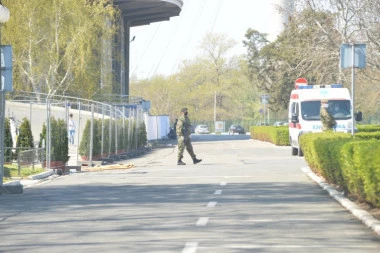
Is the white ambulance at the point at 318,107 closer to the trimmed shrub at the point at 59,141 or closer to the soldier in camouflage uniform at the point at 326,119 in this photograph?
the soldier in camouflage uniform at the point at 326,119

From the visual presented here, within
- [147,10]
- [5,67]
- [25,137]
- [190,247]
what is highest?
[147,10]

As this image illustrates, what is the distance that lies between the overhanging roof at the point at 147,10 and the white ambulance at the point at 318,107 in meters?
47.3

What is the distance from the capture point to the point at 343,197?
61.4ft

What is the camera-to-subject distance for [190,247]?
1178 cm

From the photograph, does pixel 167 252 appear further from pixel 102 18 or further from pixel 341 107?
pixel 102 18

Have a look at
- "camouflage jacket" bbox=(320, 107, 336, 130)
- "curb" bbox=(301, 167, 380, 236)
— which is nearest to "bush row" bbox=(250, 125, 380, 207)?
"curb" bbox=(301, 167, 380, 236)

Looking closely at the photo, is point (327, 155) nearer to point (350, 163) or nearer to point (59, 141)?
point (350, 163)

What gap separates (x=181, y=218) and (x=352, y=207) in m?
2.94

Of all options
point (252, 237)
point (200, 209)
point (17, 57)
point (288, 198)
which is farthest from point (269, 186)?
point (17, 57)

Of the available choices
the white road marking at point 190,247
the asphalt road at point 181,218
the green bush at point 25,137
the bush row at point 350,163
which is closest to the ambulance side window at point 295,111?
the green bush at point 25,137

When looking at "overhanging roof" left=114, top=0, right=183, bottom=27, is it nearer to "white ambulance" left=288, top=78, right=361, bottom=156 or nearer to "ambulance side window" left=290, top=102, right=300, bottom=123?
"ambulance side window" left=290, top=102, right=300, bottom=123

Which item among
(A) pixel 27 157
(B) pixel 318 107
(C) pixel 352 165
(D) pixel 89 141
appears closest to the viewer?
(C) pixel 352 165

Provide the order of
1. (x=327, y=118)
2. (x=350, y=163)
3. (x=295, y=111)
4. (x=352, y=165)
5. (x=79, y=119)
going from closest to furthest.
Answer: (x=352, y=165), (x=350, y=163), (x=327, y=118), (x=79, y=119), (x=295, y=111)

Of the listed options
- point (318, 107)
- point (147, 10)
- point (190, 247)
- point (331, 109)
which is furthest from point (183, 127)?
point (147, 10)
